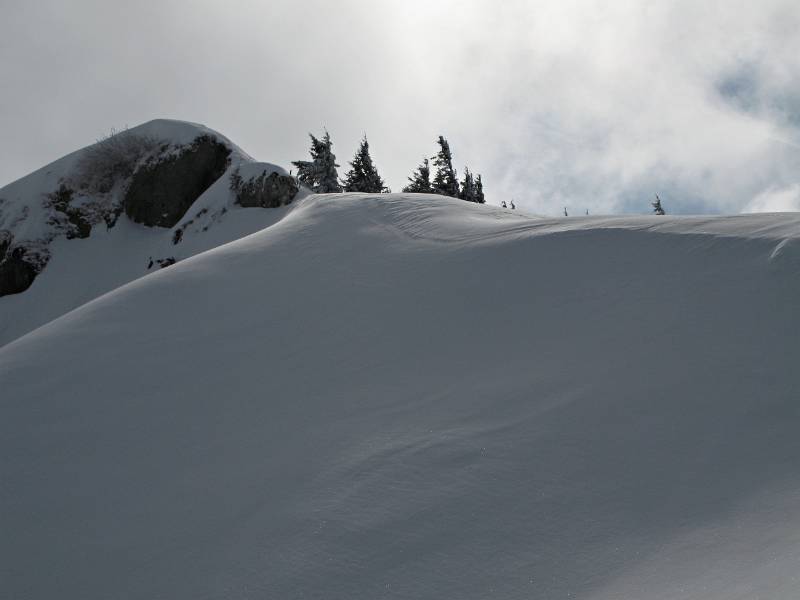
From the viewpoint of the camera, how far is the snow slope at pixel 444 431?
3.55m

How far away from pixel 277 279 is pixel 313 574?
19.2ft

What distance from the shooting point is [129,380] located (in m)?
6.74

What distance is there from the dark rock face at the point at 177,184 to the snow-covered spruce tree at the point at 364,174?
7499 mm

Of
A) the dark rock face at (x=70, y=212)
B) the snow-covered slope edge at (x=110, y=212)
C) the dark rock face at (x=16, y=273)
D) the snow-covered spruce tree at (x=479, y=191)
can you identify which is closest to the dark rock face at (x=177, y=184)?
the snow-covered slope edge at (x=110, y=212)

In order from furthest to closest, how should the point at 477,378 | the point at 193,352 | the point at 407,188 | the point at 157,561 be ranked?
the point at 407,188 → the point at 193,352 → the point at 477,378 → the point at 157,561

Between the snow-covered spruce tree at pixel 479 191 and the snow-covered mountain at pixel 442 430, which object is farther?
the snow-covered spruce tree at pixel 479 191

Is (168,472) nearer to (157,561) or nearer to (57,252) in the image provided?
(157,561)

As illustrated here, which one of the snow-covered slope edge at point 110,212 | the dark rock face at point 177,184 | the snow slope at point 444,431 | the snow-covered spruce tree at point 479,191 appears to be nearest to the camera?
the snow slope at point 444,431

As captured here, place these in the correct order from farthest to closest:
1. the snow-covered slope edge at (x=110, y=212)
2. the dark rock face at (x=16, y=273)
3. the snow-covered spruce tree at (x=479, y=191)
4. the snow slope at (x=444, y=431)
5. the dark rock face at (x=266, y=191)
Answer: the snow-covered spruce tree at (x=479, y=191)
the dark rock face at (x=16, y=273)
the snow-covered slope edge at (x=110, y=212)
the dark rock face at (x=266, y=191)
the snow slope at (x=444, y=431)

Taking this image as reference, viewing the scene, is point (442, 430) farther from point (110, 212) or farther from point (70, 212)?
point (70, 212)

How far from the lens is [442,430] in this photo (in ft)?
16.0

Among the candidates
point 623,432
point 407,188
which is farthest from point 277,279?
point 407,188

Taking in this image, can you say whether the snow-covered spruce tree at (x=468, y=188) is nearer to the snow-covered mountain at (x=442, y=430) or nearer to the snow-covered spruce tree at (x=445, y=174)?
the snow-covered spruce tree at (x=445, y=174)

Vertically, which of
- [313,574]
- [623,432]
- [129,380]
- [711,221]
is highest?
[711,221]
